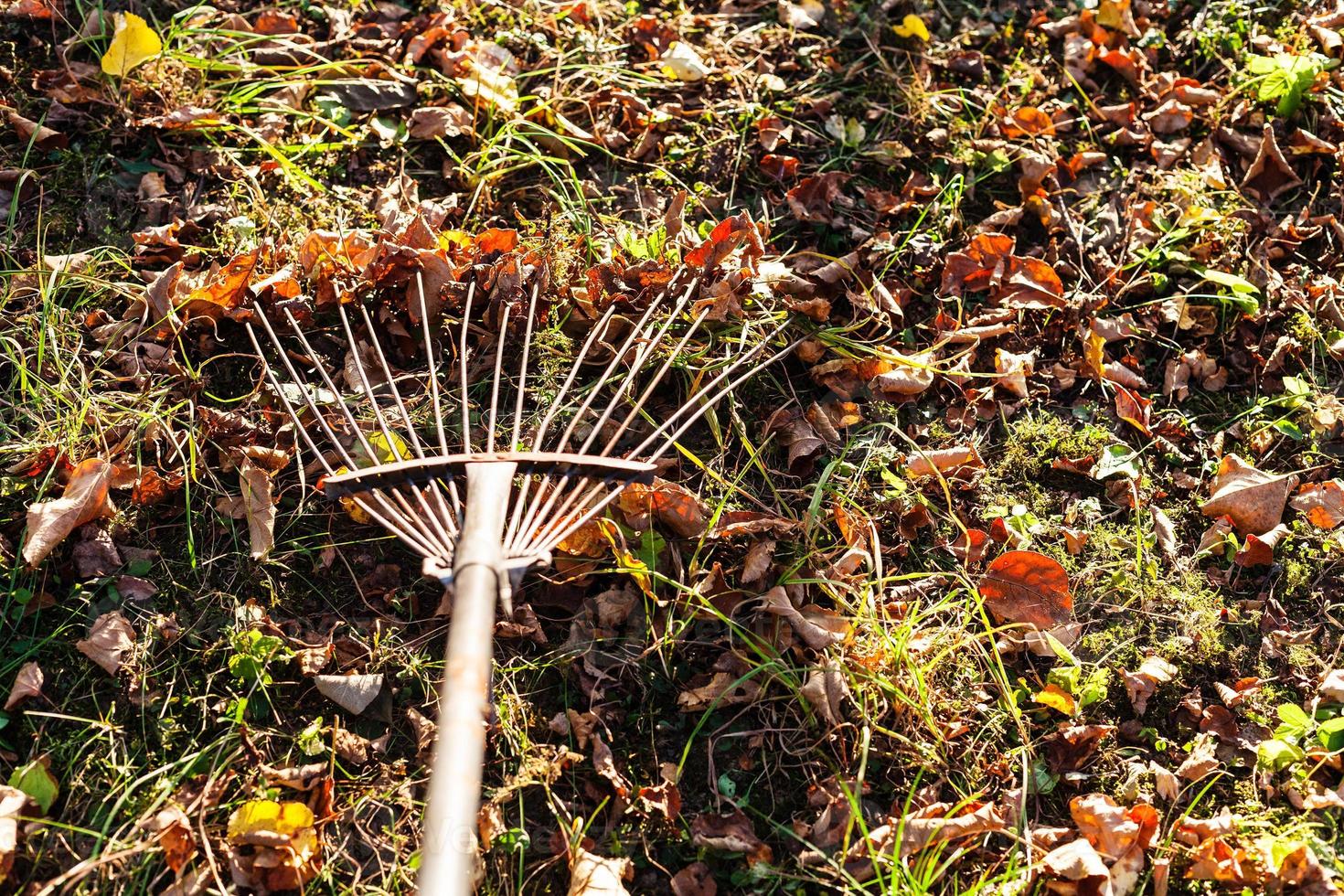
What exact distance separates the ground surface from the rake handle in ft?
1.32

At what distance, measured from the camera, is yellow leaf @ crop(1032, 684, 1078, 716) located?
2398mm

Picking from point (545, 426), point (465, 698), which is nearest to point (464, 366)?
point (545, 426)

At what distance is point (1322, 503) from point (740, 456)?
1.54 m

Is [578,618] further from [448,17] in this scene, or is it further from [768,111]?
[448,17]

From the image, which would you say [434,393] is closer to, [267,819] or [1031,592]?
[267,819]

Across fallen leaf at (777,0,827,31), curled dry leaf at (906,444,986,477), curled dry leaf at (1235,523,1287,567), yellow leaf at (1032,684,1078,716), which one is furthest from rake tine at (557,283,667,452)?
curled dry leaf at (1235,523,1287,567)

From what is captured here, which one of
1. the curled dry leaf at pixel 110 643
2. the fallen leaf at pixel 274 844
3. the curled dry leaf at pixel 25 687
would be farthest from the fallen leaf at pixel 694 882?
the curled dry leaf at pixel 25 687

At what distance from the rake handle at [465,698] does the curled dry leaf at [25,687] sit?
1012 millimetres

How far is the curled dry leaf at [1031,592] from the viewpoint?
252 centimetres

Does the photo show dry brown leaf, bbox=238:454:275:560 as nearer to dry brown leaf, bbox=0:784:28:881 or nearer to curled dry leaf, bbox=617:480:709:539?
dry brown leaf, bbox=0:784:28:881

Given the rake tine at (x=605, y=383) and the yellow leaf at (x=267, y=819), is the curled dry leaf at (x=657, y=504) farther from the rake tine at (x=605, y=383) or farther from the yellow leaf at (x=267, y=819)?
the yellow leaf at (x=267, y=819)

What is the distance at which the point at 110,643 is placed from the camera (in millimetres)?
2330

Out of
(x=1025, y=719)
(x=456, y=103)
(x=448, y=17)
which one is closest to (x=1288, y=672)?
(x=1025, y=719)

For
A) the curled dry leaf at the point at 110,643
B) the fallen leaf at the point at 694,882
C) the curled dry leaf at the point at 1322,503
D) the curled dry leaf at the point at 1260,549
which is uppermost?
the curled dry leaf at the point at 1322,503
